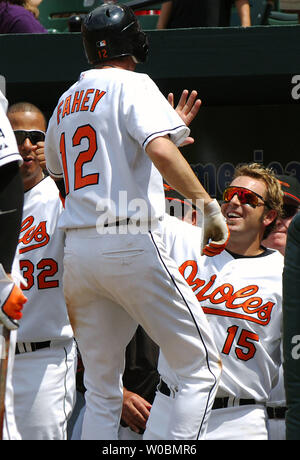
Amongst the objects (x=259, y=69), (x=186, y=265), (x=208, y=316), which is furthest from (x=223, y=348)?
(x=259, y=69)

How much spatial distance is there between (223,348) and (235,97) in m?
2.58

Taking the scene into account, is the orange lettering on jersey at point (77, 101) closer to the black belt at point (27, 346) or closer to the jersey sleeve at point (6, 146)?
the jersey sleeve at point (6, 146)

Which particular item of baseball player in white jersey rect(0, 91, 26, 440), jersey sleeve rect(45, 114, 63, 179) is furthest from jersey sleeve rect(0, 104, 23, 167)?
jersey sleeve rect(45, 114, 63, 179)

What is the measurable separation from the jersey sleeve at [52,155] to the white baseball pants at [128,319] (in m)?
0.40

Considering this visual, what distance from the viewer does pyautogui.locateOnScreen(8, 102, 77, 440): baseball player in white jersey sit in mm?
3375

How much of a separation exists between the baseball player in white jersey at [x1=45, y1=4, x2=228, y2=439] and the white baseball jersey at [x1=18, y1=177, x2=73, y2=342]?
1.59ft

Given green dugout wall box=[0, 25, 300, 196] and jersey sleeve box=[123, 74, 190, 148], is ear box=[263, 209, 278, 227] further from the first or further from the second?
green dugout wall box=[0, 25, 300, 196]

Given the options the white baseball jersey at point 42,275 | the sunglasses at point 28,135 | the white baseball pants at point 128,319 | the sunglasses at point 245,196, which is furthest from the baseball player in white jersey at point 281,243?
the sunglasses at point 28,135

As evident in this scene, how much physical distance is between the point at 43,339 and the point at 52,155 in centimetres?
82

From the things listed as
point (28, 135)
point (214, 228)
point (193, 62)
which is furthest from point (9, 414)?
point (193, 62)

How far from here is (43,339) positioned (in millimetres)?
3445

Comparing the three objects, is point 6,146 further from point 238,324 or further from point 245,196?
point 245,196

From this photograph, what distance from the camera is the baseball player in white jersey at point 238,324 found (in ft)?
10.5
